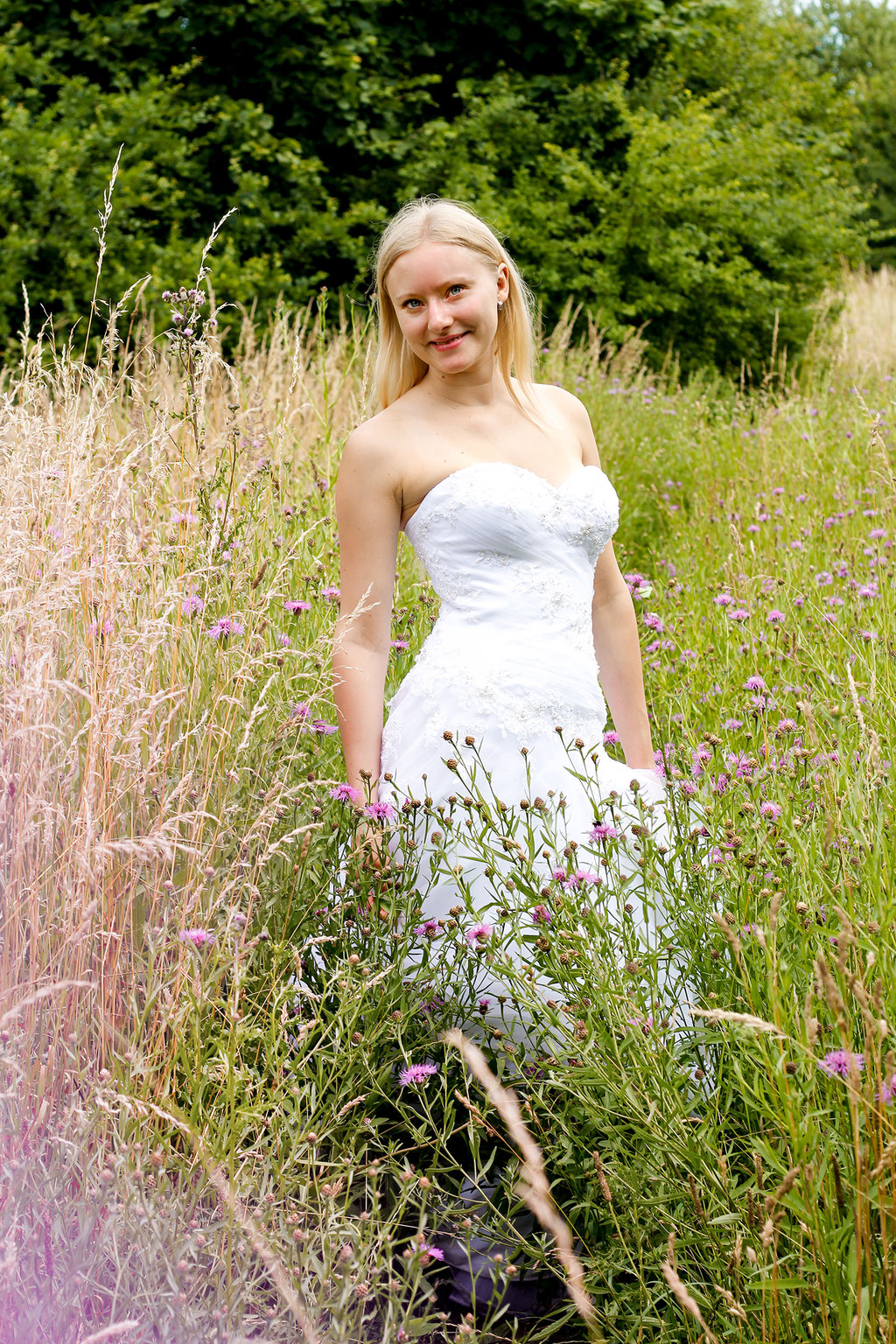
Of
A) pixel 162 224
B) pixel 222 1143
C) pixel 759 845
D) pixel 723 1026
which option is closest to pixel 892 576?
pixel 759 845

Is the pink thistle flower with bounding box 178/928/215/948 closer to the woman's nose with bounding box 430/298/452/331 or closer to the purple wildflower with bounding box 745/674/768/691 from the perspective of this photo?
the purple wildflower with bounding box 745/674/768/691

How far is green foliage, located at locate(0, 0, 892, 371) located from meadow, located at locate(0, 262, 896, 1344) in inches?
234

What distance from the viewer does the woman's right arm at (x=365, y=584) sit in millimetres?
2516

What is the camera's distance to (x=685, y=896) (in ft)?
5.94

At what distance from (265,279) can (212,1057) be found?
7.27 m

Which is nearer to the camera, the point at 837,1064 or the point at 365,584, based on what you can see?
the point at 837,1064

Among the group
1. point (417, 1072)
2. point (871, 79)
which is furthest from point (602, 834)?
point (871, 79)

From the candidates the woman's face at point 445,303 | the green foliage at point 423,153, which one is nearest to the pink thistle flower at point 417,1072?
the woman's face at point 445,303

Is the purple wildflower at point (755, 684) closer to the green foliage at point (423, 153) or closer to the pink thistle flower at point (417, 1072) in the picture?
the pink thistle flower at point (417, 1072)

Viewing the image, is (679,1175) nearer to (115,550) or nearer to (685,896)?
(685,896)

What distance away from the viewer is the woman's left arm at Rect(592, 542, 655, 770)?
286cm

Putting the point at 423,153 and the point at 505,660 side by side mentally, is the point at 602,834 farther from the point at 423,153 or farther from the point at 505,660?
the point at 423,153

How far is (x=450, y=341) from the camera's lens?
265cm

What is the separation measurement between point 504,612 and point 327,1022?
1.02m
